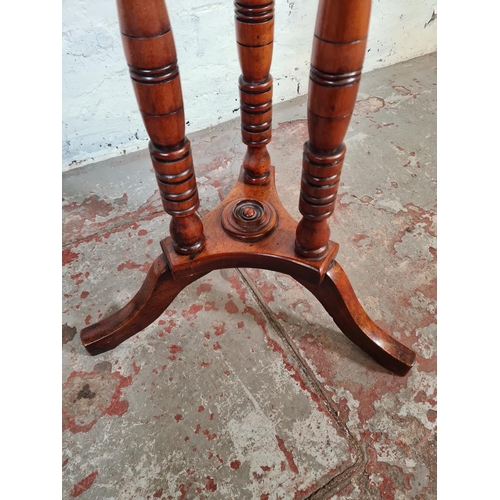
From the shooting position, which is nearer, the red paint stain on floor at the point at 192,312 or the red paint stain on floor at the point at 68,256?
the red paint stain on floor at the point at 192,312

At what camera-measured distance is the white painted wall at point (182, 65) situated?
1.13 metres

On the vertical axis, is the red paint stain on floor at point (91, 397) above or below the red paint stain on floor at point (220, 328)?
below

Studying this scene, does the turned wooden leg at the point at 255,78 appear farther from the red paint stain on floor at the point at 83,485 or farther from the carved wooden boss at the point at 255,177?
the red paint stain on floor at the point at 83,485

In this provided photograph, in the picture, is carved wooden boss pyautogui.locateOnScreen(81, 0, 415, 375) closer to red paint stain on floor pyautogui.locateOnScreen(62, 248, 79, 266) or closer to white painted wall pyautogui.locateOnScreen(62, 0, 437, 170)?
red paint stain on floor pyautogui.locateOnScreen(62, 248, 79, 266)

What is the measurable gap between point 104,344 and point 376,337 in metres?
0.52

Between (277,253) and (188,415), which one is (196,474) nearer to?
(188,415)

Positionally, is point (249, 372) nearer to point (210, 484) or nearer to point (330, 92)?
point (210, 484)

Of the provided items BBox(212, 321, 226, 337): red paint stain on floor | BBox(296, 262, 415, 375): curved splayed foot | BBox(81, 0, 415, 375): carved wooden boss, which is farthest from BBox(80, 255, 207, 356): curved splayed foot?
BBox(296, 262, 415, 375): curved splayed foot

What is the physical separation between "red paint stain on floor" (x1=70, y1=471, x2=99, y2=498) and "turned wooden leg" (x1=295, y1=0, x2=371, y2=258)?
552 millimetres

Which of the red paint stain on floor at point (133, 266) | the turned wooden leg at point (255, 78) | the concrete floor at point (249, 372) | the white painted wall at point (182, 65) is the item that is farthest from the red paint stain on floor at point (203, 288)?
the white painted wall at point (182, 65)

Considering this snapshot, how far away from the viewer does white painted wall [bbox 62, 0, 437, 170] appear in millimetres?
1126

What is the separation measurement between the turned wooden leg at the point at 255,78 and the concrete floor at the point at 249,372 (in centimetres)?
28

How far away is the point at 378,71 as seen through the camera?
1.70 metres

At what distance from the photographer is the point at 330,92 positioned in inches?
19.6
